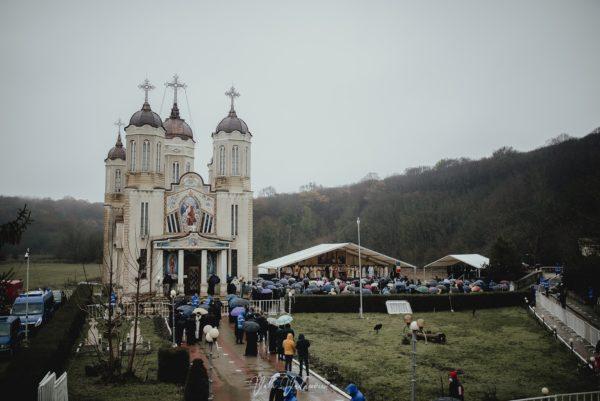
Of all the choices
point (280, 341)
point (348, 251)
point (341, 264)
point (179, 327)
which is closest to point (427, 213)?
point (348, 251)

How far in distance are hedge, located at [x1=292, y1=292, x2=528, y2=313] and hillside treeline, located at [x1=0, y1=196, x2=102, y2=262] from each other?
45862 mm

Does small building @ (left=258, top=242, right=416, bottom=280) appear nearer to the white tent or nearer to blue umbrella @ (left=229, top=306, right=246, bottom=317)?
the white tent

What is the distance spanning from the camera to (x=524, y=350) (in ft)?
61.0

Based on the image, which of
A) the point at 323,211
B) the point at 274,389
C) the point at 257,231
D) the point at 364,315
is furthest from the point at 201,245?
the point at 323,211

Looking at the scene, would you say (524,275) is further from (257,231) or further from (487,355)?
(257,231)

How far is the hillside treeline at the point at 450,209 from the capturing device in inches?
2707

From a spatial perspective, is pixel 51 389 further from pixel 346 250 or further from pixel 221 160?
pixel 346 250

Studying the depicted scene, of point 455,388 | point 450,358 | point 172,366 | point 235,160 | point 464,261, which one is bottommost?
point 450,358

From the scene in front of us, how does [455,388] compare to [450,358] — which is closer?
[455,388]

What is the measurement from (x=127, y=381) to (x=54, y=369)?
7.54 feet

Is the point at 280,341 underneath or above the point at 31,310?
underneath

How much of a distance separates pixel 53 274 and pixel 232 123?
3541 cm

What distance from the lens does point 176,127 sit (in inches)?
1864

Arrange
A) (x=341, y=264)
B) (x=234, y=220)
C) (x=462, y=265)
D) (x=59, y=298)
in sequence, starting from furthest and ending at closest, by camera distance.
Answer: (x=462, y=265) < (x=341, y=264) < (x=234, y=220) < (x=59, y=298)
